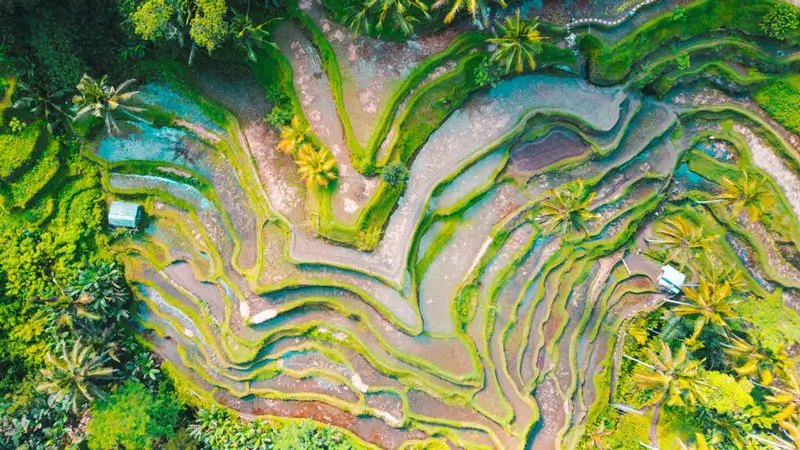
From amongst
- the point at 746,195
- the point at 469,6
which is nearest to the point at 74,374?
the point at 469,6

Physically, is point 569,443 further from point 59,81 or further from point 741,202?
point 59,81

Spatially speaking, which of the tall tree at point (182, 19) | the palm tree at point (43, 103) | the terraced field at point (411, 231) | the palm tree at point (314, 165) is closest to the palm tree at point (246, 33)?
the tall tree at point (182, 19)

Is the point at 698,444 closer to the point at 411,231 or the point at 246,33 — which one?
the point at 411,231

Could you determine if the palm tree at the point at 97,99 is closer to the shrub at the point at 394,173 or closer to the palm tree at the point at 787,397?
the shrub at the point at 394,173

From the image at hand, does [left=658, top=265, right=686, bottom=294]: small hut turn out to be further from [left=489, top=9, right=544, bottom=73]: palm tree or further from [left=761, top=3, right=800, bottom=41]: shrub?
[left=489, top=9, right=544, bottom=73]: palm tree

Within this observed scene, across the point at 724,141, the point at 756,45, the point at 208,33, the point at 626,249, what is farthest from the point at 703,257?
the point at 208,33

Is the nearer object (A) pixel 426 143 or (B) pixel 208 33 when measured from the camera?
(B) pixel 208 33

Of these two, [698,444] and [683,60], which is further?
[683,60]
